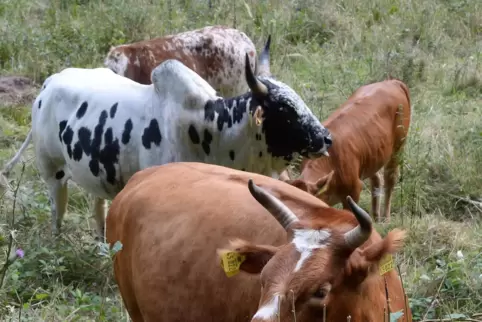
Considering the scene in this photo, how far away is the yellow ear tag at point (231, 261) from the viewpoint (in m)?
3.62

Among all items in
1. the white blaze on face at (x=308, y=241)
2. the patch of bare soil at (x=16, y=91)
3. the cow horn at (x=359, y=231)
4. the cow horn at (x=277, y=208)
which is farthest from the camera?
the patch of bare soil at (x=16, y=91)

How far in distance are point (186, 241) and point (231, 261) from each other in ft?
2.07

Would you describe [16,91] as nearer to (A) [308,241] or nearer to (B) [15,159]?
(B) [15,159]

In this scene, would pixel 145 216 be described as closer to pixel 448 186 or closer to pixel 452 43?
pixel 448 186

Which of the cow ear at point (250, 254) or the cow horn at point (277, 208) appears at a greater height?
the cow horn at point (277, 208)

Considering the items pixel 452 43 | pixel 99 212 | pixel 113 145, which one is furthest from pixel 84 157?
pixel 452 43

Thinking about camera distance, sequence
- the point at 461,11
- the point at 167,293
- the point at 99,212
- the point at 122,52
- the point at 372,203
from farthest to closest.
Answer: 1. the point at 461,11
2. the point at 122,52
3. the point at 372,203
4. the point at 99,212
5. the point at 167,293

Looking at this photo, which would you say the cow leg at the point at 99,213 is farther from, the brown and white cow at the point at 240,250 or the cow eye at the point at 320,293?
the cow eye at the point at 320,293

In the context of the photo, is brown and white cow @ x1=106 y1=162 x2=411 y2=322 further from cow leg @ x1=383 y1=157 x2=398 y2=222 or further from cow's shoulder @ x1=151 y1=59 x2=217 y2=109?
cow leg @ x1=383 y1=157 x2=398 y2=222

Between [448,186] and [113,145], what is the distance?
3.16 metres

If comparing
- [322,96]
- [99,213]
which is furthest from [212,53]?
[99,213]

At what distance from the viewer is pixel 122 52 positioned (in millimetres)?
Answer: 9188

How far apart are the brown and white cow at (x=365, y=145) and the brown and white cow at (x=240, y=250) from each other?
94.3 inches

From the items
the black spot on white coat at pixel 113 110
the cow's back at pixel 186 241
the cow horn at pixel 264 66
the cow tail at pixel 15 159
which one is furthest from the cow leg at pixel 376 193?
the cow's back at pixel 186 241
